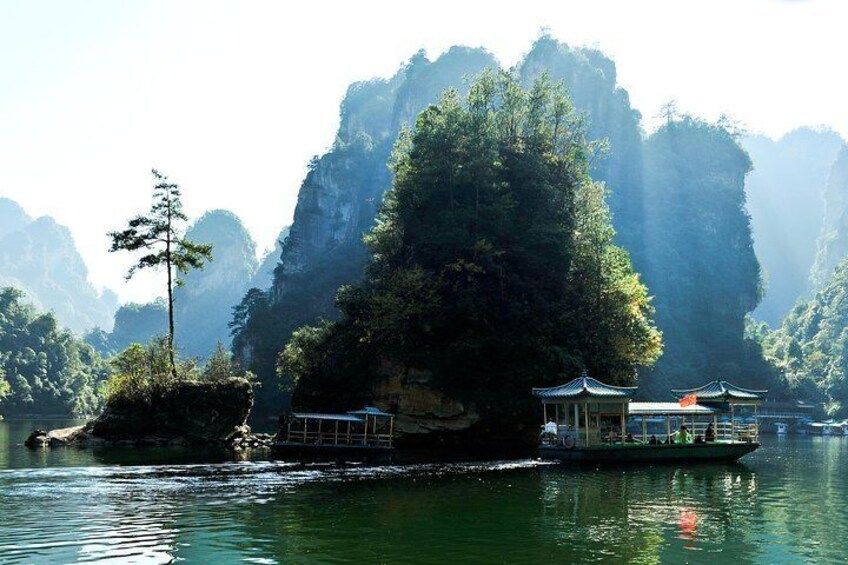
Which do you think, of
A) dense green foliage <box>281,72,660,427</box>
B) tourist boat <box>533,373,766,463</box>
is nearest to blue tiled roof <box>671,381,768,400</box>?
tourist boat <box>533,373,766,463</box>

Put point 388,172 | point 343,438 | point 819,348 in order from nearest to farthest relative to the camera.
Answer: point 343,438 < point 819,348 < point 388,172

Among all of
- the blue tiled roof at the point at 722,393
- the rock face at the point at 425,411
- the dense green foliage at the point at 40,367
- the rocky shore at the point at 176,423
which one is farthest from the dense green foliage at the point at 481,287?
the dense green foliage at the point at 40,367

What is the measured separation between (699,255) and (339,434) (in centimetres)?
11551

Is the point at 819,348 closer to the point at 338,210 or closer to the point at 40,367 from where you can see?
the point at 338,210

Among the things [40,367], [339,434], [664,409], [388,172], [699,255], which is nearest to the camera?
[664,409]

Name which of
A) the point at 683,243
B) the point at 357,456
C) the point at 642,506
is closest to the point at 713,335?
the point at 683,243

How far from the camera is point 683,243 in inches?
5699

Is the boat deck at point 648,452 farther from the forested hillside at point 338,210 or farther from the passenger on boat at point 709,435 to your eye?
the forested hillside at point 338,210

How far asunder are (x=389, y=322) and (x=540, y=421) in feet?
35.0

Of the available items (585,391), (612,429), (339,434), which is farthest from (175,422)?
(612,429)

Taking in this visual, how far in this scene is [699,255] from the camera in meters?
144

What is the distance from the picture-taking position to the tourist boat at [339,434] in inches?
1572

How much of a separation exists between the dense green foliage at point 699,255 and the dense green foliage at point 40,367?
88.3 metres

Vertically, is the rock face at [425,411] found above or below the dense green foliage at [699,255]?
below
